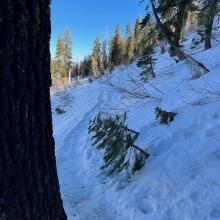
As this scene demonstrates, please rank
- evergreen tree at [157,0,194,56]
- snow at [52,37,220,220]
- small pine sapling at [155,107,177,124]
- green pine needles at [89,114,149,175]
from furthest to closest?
evergreen tree at [157,0,194,56], small pine sapling at [155,107,177,124], green pine needles at [89,114,149,175], snow at [52,37,220,220]

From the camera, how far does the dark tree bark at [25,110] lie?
1.88 metres

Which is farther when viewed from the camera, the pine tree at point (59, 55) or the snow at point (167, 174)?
the pine tree at point (59, 55)

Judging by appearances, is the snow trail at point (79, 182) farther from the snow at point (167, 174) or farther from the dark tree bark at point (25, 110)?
the dark tree bark at point (25, 110)

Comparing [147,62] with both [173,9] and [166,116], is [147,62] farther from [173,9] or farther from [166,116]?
[166,116]

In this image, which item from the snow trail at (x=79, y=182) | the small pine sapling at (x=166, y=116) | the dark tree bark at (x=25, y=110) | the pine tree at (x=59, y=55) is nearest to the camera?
the dark tree bark at (x=25, y=110)

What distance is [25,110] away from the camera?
6.61 feet

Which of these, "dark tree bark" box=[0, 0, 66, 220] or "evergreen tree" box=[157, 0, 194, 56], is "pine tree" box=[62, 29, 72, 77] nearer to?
"evergreen tree" box=[157, 0, 194, 56]

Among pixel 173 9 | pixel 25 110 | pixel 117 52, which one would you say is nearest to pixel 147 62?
pixel 173 9

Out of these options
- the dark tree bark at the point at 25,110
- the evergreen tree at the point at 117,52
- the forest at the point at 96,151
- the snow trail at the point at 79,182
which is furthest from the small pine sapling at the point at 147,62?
the evergreen tree at the point at 117,52

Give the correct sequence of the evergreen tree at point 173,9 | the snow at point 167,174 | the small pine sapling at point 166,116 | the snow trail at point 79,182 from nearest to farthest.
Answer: the snow at point 167,174
the snow trail at point 79,182
the small pine sapling at point 166,116
the evergreen tree at point 173,9

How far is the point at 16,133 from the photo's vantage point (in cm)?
200

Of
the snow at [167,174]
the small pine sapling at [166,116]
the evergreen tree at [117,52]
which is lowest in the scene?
the snow at [167,174]

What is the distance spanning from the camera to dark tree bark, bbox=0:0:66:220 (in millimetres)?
1880

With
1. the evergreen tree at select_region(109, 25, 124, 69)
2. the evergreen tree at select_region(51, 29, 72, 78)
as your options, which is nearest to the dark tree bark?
the evergreen tree at select_region(109, 25, 124, 69)
